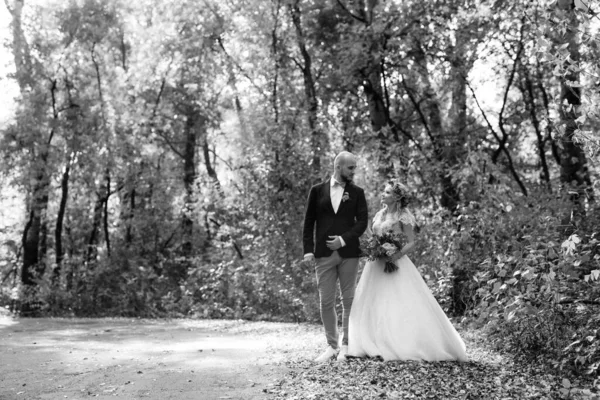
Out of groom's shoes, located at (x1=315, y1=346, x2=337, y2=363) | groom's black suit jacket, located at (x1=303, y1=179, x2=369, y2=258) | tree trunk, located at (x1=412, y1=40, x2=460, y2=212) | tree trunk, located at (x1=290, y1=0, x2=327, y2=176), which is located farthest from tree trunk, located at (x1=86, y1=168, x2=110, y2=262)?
groom's shoes, located at (x1=315, y1=346, x2=337, y2=363)

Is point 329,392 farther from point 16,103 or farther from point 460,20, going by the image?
point 16,103

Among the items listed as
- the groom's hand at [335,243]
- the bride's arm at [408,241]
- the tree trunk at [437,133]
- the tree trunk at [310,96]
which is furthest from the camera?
the tree trunk at [310,96]

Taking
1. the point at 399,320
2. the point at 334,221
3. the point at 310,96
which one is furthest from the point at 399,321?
the point at 310,96

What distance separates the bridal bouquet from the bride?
0.07 metres

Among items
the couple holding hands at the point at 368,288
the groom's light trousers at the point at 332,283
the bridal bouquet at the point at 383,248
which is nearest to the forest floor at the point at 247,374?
the couple holding hands at the point at 368,288

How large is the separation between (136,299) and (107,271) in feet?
4.98

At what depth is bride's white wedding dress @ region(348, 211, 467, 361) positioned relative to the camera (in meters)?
7.39

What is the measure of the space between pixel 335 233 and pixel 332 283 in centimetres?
58

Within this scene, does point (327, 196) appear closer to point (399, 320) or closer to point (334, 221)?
point (334, 221)

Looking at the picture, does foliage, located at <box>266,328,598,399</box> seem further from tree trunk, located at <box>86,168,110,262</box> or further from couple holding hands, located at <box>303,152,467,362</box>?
tree trunk, located at <box>86,168,110,262</box>

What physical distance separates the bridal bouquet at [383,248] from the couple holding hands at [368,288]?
5cm

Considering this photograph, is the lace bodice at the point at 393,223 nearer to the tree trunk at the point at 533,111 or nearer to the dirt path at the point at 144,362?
the dirt path at the point at 144,362

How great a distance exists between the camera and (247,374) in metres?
7.15

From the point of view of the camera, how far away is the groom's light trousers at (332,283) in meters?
7.89
